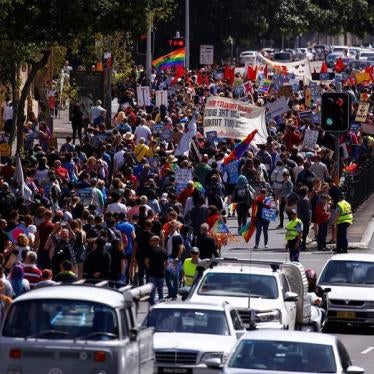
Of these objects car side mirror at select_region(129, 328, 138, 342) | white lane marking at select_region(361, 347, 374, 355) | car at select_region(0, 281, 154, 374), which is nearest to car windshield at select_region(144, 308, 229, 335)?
car at select_region(0, 281, 154, 374)

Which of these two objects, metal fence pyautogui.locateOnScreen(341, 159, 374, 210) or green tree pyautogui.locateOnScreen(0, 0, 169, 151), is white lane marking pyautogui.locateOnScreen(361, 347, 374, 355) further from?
metal fence pyautogui.locateOnScreen(341, 159, 374, 210)

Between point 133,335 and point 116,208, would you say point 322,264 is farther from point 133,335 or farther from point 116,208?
point 133,335

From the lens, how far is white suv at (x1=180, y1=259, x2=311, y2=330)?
24.4 metres

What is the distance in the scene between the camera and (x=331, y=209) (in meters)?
39.5

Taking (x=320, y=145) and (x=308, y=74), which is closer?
(x=320, y=145)

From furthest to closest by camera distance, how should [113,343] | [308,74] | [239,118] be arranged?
1. [308,74]
2. [239,118]
3. [113,343]

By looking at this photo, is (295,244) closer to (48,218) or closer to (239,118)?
(48,218)

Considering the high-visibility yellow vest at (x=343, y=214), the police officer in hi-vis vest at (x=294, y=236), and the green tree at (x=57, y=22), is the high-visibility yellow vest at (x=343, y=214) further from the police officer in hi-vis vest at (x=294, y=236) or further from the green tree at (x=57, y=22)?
the green tree at (x=57, y=22)

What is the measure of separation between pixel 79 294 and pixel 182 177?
1925 cm

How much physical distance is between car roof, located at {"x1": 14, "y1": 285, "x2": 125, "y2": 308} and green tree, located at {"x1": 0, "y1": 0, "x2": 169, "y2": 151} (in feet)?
61.0

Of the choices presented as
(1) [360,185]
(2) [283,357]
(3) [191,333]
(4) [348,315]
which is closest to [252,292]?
(3) [191,333]

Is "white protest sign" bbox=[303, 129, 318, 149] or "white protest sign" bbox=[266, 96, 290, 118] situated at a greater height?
"white protest sign" bbox=[266, 96, 290, 118]

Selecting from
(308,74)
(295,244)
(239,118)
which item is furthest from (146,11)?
(308,74)

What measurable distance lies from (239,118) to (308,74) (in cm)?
3715
